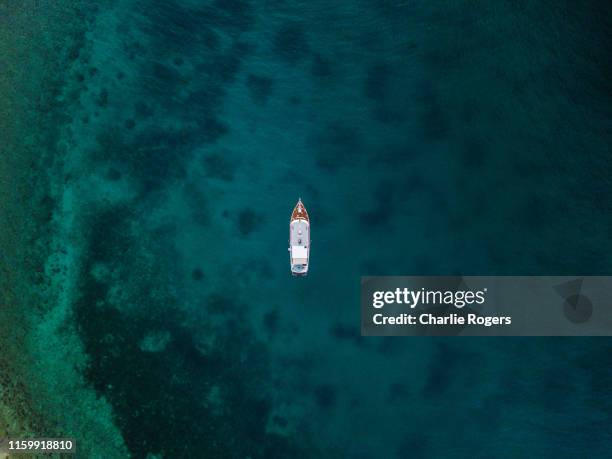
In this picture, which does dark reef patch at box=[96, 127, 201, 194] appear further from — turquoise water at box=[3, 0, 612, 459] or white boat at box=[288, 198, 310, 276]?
white boat at box=[288, 198, 310, 276]

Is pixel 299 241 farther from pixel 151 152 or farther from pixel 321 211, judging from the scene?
pixel 151 152

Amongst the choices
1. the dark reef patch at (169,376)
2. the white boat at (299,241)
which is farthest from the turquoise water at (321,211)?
the white boat at (299,241)

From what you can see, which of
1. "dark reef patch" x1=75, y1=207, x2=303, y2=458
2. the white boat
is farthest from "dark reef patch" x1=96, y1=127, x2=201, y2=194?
the white boat

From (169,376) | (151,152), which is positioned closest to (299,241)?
(151,152)

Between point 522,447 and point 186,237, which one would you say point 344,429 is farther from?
point 186,237

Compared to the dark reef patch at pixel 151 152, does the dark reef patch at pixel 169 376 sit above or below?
below

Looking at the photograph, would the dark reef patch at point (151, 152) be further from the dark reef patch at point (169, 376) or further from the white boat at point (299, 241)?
the white boat at point (299, 241)
